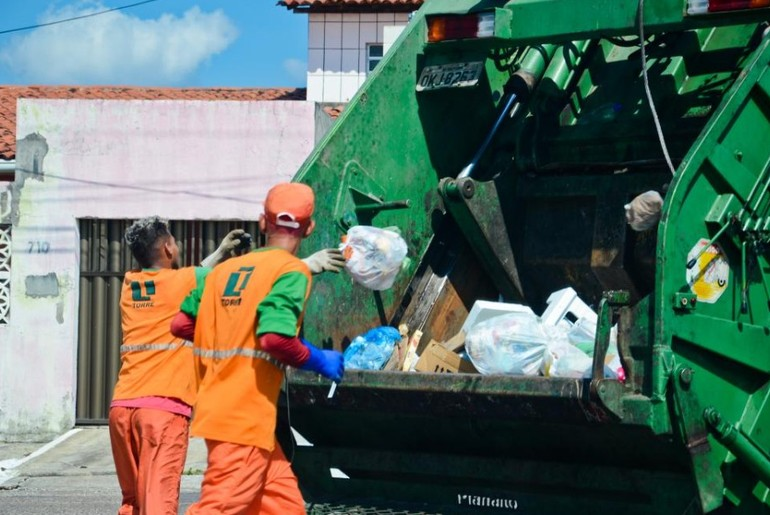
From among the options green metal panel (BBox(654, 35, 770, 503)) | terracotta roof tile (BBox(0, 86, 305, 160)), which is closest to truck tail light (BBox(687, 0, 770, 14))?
green metal panel (BBox(654, 35, 770, 503))

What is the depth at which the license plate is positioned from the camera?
528cm

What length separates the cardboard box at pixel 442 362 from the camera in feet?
15.7

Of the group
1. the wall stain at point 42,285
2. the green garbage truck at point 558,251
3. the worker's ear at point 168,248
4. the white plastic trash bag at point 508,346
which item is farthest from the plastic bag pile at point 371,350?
the wall stain at point 42,285

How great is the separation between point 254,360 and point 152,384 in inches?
50.6

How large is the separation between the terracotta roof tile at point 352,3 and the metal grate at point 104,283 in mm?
8584

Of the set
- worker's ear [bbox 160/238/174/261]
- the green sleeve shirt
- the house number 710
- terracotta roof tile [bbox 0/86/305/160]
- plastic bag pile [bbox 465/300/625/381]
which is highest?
terracotta roof tile [bbox 0/86/305/160]

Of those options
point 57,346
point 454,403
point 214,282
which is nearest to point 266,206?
point 214,282

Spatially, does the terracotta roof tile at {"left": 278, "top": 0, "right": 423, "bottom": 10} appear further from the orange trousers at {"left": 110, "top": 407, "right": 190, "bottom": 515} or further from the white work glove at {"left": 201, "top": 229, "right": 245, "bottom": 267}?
the orange trousers at {"left": 110, "top": 407, "right": 190, "bottom": 515}

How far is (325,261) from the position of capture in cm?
446

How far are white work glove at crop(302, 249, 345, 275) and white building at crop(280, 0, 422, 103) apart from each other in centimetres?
1514

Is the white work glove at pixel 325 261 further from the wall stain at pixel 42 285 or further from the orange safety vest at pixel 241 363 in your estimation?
the wall stain at pixel 42 285

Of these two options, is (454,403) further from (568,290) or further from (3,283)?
(3,283)

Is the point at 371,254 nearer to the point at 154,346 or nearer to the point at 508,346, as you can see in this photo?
the point at 508,346

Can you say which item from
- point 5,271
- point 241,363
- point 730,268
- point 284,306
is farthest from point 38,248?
point 730,268
